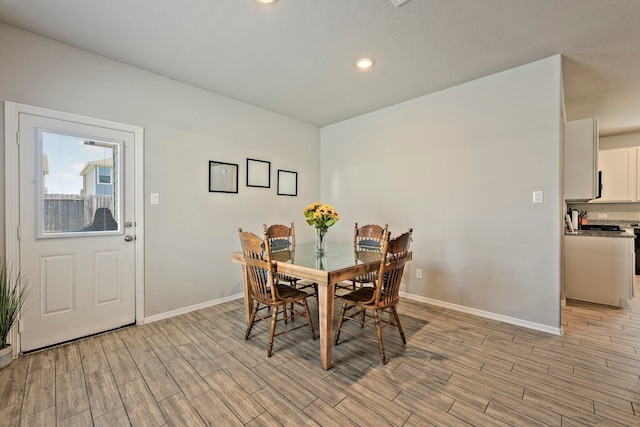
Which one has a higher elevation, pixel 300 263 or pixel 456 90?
pixel 456 90

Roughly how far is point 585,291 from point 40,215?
5860 mm

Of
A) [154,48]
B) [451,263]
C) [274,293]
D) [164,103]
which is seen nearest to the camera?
[274,293]

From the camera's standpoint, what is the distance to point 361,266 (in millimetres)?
2180

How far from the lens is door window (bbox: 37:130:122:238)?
238 centimetres

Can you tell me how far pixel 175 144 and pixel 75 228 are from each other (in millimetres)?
1246

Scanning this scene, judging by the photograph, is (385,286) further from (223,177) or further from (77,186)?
(77,186)

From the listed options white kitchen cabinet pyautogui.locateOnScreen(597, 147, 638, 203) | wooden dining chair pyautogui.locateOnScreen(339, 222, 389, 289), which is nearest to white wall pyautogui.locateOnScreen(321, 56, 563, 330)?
wooden dining chair pyautogui.locateOnScreen(339, 222, 389, 289)

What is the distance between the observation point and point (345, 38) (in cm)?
234

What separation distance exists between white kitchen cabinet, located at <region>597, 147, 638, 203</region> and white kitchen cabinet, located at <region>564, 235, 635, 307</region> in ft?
8.20

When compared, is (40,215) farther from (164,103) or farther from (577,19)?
(577,19)

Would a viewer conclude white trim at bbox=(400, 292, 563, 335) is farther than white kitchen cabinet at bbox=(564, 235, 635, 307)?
No

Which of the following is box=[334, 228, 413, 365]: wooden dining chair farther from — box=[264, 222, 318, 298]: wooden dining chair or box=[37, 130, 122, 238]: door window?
box=[37, 130, 122, 238]: door window

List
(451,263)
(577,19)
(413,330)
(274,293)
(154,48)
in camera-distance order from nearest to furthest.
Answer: (577,19) < (274,293) < (154,48) < (413,330) < (451,263)

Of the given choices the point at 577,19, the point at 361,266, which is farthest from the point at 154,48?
the point at 577,19
